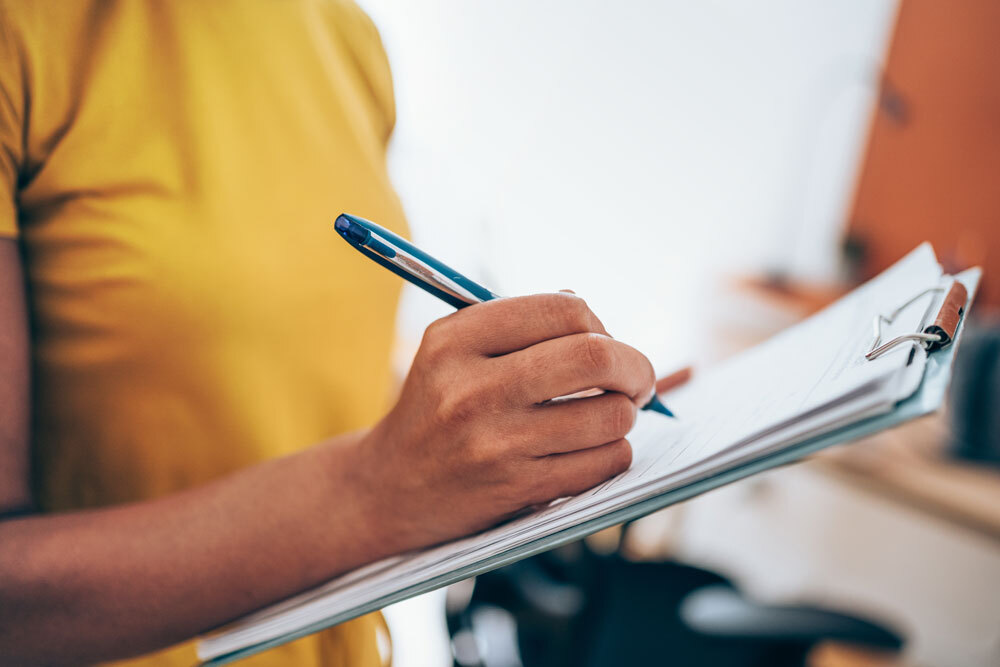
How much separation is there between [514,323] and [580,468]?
8 centimetres

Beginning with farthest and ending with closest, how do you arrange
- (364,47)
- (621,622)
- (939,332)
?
(621,622) → (364,47) → (939,332)

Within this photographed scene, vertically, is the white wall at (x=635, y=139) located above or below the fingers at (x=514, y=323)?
above

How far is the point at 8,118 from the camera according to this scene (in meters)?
0.36

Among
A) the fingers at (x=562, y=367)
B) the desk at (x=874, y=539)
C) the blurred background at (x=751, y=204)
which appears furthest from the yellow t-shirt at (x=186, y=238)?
the desk at (x=874, y=539)

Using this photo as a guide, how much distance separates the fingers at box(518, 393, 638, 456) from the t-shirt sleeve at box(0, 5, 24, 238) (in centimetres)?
32

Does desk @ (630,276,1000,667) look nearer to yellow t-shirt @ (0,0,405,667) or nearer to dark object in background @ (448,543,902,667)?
dark object in background @ (448,543,902,667)

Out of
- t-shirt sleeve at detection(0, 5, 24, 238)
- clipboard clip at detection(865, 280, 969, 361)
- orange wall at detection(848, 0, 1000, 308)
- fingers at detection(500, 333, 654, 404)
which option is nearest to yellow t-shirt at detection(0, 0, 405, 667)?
t-shirt sleeve at detection(0, 5, 24, 238)

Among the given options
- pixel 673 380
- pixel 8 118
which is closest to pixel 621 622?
pixel 673 380

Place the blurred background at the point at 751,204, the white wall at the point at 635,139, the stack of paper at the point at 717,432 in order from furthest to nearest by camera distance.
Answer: the white wall at the point at 635,139, the blurred background at the point at 751,204, the stack of paper at the point at 717,432

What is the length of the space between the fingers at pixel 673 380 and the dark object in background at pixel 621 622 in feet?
1.47

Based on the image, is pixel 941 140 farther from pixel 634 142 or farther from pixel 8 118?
pixel 8 118

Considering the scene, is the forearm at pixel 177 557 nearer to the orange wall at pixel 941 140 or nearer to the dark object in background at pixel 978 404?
the dark object in background at pixel 978 404

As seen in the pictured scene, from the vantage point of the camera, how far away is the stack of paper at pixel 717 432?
241 millimetres

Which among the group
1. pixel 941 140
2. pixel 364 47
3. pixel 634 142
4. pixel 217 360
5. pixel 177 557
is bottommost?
pixel 177 557
